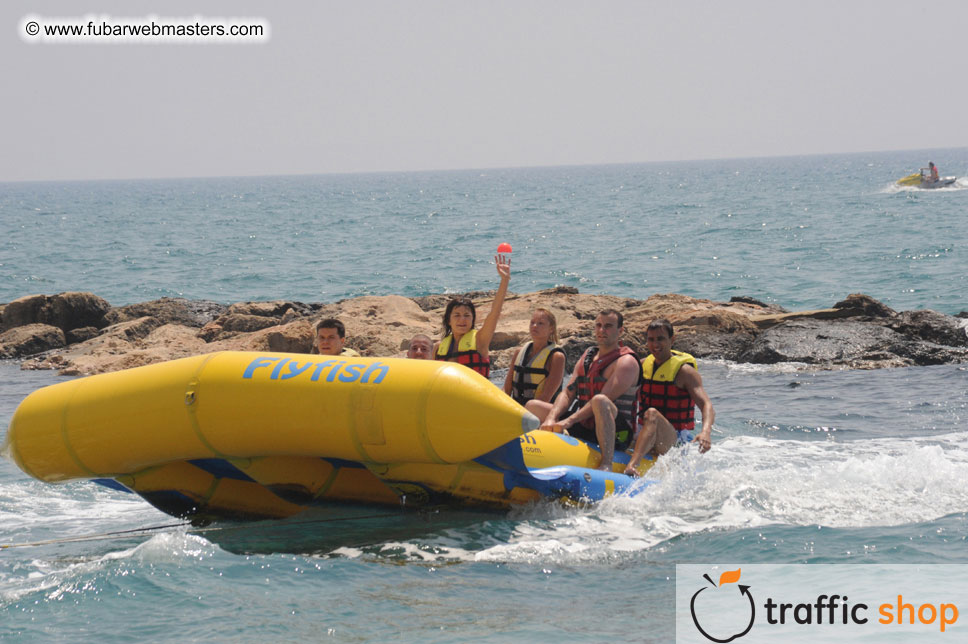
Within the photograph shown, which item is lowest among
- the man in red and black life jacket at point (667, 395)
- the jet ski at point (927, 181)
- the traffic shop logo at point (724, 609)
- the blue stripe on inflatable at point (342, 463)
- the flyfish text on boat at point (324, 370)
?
the traffic shop logo at point (724, 609)

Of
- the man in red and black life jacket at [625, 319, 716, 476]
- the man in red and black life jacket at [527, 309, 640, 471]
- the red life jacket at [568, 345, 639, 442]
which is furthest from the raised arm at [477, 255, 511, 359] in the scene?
the man in red and black life jacket at [625, 319, 716, 476]

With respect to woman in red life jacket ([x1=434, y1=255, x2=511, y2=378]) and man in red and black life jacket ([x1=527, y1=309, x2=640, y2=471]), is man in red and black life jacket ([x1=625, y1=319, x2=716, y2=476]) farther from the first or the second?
woman in red life jacket ([x1=434, y1=255, x2=511, y2=378])

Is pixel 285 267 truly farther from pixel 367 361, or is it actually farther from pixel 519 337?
pixel 367 361

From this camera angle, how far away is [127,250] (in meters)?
34.2

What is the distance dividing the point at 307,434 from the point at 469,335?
166 centimetres

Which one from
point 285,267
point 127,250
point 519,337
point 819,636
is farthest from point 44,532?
point 127,250

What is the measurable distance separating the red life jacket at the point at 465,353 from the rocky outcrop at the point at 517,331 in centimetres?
500

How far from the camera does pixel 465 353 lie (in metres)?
6.51

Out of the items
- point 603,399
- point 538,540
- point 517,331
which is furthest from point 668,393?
point 517,331

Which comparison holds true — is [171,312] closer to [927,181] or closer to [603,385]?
[603,385]

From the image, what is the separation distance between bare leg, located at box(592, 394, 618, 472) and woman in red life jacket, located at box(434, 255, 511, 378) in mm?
779

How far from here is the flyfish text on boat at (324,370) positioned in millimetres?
5191

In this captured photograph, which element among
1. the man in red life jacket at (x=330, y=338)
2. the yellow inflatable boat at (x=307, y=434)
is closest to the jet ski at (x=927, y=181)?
the man in red life jacket at (x=330, y=338)

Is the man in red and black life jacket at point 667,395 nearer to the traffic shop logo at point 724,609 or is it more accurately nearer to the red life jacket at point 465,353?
the red life jacket at point 465,353
